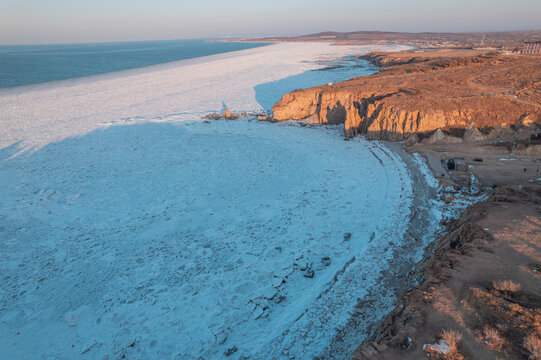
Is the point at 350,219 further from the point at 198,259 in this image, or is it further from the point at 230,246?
the point at 198,259

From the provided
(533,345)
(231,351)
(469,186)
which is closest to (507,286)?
(533,345)

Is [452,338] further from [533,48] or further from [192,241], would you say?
[533,48]

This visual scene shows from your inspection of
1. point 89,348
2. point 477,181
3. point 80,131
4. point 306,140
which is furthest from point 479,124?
point 80,131

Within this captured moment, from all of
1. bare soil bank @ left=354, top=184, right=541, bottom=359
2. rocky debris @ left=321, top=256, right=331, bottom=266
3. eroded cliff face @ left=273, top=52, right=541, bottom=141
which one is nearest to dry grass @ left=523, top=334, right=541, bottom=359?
bare soil bank @ left=354, top=184, right=541, bottom=359

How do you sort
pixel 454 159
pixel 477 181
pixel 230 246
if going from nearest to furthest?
pixel 230 246, pixel 477 181, pixel 454 159

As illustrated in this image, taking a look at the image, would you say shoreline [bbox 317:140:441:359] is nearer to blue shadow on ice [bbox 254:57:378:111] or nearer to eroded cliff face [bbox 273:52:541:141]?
eroded cliff face [bbox 273:52:541:141]
